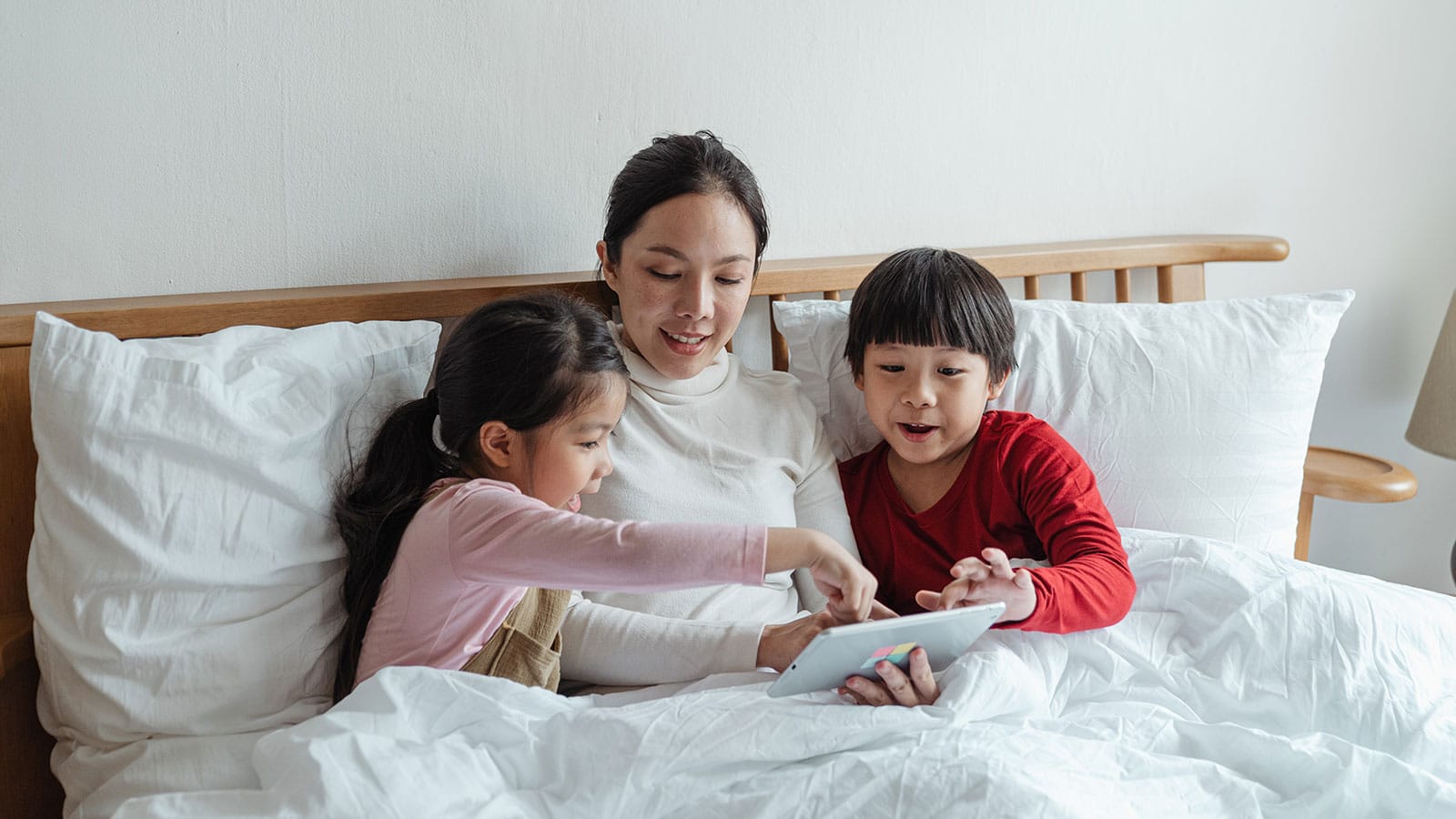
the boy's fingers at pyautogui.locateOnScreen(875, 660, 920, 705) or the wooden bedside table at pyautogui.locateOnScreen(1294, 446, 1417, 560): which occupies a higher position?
the wooden bedside table at pyautogui.locateOnScreen(1294, 446, 1417, 560)

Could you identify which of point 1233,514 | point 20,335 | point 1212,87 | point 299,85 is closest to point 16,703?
point 20,335

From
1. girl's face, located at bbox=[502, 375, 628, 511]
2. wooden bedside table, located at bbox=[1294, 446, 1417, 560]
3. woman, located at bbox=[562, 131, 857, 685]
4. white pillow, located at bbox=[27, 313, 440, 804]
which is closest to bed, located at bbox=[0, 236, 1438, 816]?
white pillow, located at bbox=[27, 313, 440, 804]

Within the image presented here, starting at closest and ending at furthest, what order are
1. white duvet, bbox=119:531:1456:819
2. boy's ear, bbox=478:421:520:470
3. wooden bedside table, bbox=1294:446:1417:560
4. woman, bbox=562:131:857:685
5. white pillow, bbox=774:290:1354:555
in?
1. white duvet, bbox=119:531:1456:819
2. boy's ear, bbox=478:421:520:470
3. woman, bbox=562:131:857:685
4. white pillow, bbox=774:290:1354:555
5. wooden bedside table, bbox=1294:446:1417:560

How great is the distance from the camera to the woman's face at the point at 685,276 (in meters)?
1.32

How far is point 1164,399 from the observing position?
1.50 m

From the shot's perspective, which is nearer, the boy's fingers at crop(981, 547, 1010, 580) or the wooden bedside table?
the boy's fingers at crop(981, 547, 1010, 580)

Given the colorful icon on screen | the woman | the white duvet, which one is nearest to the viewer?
the white duvet

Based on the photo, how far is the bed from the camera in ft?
3.13

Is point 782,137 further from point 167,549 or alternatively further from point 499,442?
point 167,549

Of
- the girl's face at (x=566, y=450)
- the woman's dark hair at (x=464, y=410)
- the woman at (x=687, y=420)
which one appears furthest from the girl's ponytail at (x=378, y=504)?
the woman at (x=687, y=420)

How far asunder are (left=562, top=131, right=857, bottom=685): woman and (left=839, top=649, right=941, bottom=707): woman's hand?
6.3 inches

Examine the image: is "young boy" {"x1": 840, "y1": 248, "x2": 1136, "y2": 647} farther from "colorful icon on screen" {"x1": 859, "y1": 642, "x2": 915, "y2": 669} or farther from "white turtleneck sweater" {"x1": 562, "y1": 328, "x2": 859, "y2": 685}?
"colorful icon on screen" {"x1": 859, "y1": 642, "x2": 915, "y2": 669}

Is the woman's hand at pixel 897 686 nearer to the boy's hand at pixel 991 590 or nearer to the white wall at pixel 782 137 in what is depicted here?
the boy's hand at pixel 991 590

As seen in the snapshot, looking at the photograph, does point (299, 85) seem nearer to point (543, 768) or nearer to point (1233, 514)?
point (543, 768)
